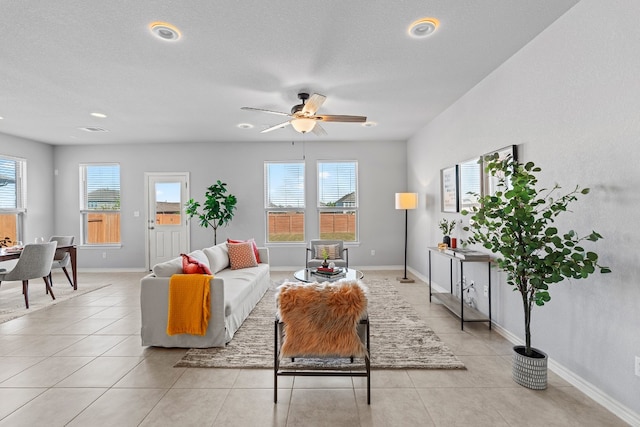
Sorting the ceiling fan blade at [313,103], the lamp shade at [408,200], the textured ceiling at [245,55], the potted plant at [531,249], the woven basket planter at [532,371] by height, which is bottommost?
the woven basket planter at [532,371]

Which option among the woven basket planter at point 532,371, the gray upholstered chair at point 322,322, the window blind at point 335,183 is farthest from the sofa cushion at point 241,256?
the woven basket planter at point 532,371

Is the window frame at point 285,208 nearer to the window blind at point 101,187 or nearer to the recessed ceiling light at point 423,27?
the window blind at point 101,187

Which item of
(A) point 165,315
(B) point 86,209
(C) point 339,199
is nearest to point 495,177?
(A) point 165,315

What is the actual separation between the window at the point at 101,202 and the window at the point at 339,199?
175 inches

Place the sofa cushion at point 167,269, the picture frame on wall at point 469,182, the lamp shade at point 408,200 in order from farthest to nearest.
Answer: the lamp shade at point 408,200 → the picture frame on wall at point 469,182 → the sofa cushion at point 167,269

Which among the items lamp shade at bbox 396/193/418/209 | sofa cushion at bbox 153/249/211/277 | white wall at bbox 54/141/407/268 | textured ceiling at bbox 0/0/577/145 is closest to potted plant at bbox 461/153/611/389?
textured ceiling at bbox 0/0/577/145

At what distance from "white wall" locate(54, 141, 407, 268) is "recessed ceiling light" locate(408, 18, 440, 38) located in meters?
3.95

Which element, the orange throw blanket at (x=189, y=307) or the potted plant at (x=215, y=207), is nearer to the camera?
the orange throw blanket at (x=189, y=307)

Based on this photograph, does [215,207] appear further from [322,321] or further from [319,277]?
[322,321]

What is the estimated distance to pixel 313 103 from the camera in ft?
10.7

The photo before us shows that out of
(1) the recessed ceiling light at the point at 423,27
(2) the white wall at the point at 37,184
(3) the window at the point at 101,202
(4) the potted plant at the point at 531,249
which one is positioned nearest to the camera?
(4) the potted plant at the point at 531,249

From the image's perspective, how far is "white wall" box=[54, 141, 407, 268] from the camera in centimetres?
646

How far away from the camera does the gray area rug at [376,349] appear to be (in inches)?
100

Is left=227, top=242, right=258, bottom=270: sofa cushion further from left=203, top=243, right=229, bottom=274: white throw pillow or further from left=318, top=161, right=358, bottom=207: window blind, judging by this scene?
left=318, top=161, right=358, bottom=207: window blind
